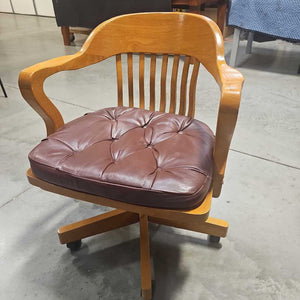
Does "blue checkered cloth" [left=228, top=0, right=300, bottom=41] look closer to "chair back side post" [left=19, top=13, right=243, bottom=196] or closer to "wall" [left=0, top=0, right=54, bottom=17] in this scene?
"chair back side post" [left=19, top=13, right=243, bottom=196]

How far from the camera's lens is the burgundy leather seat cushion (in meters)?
0.59

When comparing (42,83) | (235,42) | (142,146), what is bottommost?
(235,42)

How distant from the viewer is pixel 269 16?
94.2 inches

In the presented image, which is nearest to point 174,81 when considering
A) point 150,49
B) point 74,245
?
point 150,49

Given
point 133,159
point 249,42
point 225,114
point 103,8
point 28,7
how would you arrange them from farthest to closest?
point 28,7, point 249,42, point 103,8, point 133,159, point 225,114

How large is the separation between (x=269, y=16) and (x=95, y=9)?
188cm

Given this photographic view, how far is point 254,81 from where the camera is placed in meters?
2.44

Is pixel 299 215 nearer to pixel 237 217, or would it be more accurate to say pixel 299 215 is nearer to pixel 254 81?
pixel 237 217

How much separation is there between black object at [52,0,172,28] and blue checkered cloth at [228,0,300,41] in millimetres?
681

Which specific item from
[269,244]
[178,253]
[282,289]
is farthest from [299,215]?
[178,253]

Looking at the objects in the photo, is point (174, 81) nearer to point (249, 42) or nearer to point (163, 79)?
point (163, 79)

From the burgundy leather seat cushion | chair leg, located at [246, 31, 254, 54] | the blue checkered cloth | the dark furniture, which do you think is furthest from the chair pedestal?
chair leg, located at [246, 31, 254, 54]

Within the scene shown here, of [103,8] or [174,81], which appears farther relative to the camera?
[103,8]

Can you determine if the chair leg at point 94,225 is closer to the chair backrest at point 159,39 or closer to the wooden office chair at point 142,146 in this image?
the wooden office chair at point 142,146
